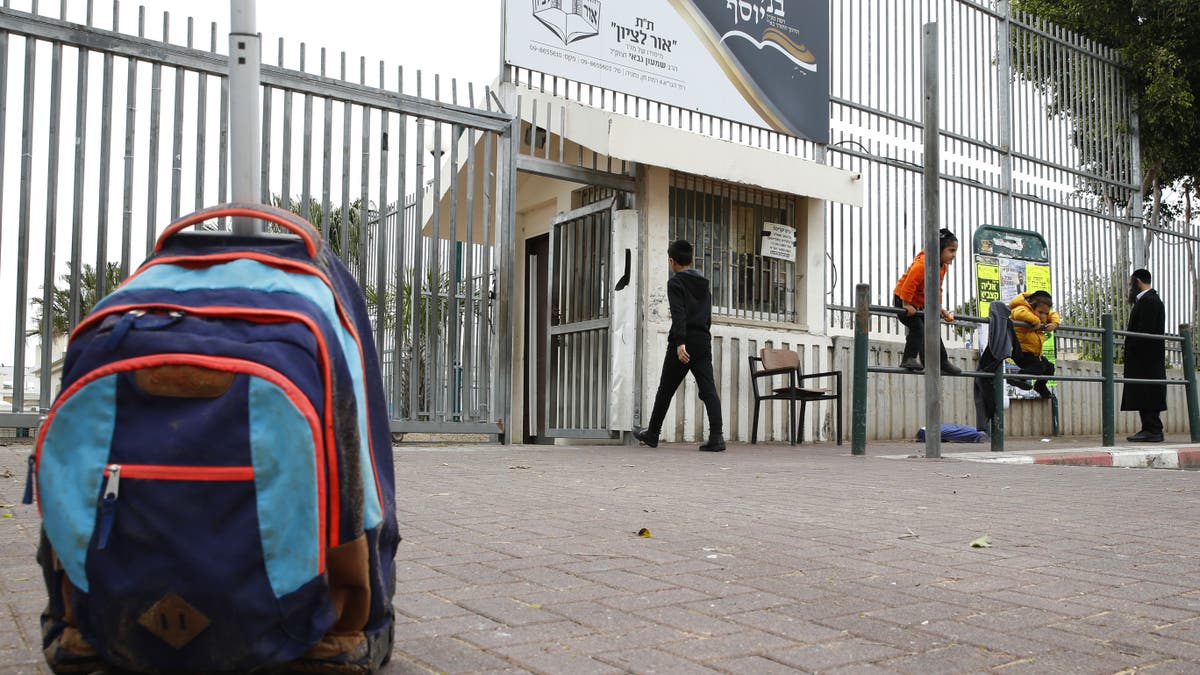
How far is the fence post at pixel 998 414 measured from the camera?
9.07 meters

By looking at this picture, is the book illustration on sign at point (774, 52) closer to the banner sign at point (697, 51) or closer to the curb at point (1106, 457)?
the banner sign at point (697, 51)

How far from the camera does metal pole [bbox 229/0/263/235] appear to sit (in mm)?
2201

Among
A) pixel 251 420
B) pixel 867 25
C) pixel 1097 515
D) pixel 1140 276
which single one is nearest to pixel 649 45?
pixel 867 25

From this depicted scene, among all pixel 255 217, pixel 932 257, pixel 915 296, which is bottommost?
pixel 255 217

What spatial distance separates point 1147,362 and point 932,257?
5376 millimetres

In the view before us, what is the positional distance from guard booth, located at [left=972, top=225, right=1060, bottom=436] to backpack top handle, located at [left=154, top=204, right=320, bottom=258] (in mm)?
11781

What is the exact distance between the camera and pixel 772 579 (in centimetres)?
324

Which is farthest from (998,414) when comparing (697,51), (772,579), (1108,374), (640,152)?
(772,579)

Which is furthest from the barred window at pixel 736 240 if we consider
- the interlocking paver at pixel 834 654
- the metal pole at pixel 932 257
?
the interlocking paver at pixel 834 654

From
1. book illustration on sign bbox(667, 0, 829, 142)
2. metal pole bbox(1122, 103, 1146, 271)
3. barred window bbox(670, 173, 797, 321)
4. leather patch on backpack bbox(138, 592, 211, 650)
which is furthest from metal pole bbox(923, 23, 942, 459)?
metal pole bbox(1122, 103, 1146, 271)

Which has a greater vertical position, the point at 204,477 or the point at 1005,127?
the point at 1005,127

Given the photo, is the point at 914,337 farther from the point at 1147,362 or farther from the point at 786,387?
the point at 1147,362

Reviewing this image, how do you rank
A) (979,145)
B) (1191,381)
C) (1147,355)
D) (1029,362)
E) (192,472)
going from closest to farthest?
(192,472), (1029,362), (1191,381), (1147,355), (979,145)

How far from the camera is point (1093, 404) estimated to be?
15406mm
